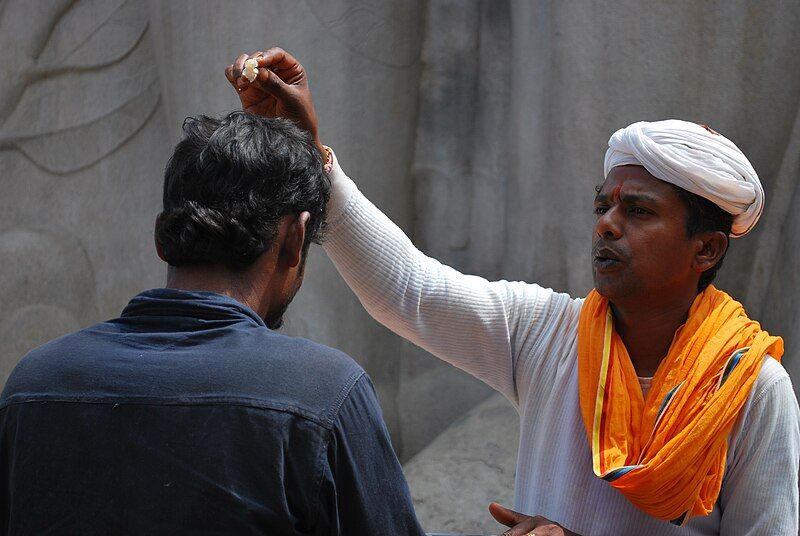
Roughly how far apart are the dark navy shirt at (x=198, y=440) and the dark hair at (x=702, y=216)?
0.76 metres

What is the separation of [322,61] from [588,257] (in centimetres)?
91

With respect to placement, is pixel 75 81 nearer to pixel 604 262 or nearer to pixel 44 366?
pixel 604 262

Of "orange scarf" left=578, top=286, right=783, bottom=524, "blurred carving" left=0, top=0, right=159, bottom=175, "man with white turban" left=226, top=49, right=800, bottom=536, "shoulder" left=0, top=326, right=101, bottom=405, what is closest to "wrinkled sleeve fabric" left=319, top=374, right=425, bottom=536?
"shoulder" left=0, top=326, right=101, bottom=405

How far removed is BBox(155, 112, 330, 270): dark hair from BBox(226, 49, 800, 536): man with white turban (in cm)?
35

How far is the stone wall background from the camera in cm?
302

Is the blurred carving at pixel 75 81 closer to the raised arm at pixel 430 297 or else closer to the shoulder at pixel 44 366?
the raised arm at pixel 430 297

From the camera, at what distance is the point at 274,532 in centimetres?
118

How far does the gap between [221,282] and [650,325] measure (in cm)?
80

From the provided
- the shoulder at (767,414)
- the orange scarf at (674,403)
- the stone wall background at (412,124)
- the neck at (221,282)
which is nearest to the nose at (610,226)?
the orange scarf at (674,403)

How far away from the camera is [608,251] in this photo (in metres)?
1.81

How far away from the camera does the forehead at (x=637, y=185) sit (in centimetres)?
181

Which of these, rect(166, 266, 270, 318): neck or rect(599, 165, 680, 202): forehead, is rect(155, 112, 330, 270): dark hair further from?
rect(599, 165, 680, 202): forehead

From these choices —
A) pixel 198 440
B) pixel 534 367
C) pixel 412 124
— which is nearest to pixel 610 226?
pixel 534 367

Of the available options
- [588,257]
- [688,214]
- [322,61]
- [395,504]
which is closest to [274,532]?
[395,504]
